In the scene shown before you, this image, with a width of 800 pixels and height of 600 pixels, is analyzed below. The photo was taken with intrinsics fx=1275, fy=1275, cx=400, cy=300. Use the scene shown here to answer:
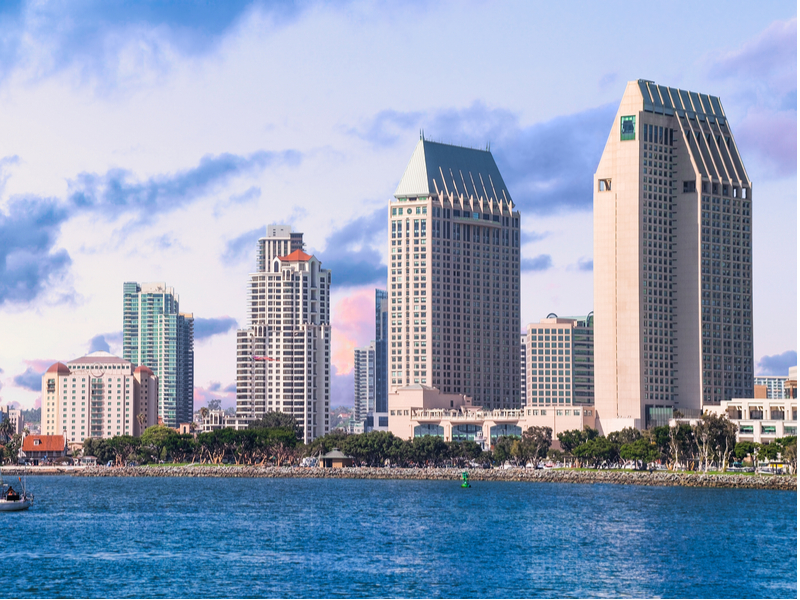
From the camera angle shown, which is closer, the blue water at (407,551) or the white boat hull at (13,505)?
the blue water at (407,551)

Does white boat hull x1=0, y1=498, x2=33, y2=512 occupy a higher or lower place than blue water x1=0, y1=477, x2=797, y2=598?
higher

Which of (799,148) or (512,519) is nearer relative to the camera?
(799,148)

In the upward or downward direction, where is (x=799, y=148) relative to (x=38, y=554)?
upward

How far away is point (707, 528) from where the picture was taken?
15400cm

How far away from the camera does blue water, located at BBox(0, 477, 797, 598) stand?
107062 mm

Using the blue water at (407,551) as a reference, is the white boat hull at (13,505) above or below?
above

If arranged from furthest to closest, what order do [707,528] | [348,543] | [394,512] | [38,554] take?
[394,512] → [707,528] → [348,543] → [38,554]

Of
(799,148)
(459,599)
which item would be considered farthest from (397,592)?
(799,148)

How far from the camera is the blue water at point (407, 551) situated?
107 m

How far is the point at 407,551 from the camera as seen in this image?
13150 centimetres

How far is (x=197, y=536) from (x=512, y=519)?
147 ft

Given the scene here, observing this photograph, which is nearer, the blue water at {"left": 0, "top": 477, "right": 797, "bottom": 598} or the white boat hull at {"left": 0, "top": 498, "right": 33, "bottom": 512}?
the blue water at {"left": 0, "top": 477, "right": 797, "bottom": 598}

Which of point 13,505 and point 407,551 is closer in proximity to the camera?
point 407,551

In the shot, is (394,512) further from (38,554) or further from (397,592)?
(397,592)
